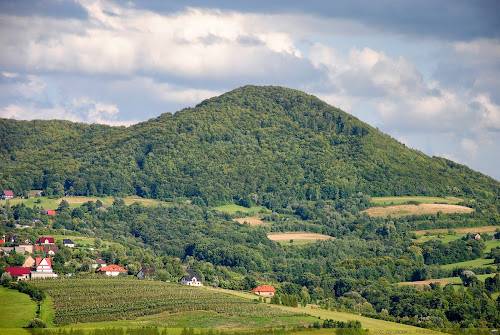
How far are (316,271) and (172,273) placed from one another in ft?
91.8

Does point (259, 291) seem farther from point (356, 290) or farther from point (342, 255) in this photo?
point (342, 255)

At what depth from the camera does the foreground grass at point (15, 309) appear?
110 m

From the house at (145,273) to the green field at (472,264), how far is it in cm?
4566

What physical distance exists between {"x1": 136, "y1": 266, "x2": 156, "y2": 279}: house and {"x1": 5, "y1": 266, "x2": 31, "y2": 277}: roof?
50.4ft

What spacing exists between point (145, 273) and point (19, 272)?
17980 mm

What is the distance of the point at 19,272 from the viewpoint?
141 meters

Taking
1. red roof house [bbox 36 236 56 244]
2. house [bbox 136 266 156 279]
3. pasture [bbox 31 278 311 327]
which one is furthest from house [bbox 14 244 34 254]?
pasture [bbox 31 278 311 327]

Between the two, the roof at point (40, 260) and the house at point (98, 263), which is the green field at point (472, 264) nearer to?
the house at point (98, 263)

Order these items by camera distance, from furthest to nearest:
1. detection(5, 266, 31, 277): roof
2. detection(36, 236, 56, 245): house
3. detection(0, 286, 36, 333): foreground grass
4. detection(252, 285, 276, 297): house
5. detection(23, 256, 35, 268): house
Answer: detection(36, 236, 56, 245): house
detection(23, 256, 35, 268): house
detection(252, 285, 276, 297): house
detection(5, 266, 31, 277): roof
detection(0, 286, 36, 333): foreground grass

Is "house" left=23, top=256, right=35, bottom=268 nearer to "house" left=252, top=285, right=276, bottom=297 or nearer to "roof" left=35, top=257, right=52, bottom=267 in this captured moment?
"roof" left=35, top=257, right=52, bottom=267

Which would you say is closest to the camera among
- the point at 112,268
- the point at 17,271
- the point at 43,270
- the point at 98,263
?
the point at 17,271

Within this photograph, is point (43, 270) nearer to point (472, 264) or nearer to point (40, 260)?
point (40, 260)

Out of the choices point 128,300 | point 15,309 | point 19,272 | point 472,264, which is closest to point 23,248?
point 19,272

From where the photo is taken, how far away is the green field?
17025 cm
